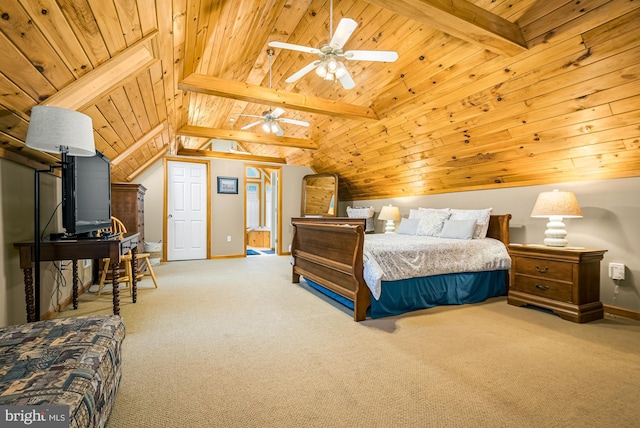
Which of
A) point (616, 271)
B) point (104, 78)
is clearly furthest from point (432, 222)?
point (104, 78)

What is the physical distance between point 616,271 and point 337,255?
2698mm

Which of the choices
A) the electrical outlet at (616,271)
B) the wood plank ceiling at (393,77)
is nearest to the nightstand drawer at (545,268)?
the electrical outlet at (616,271)

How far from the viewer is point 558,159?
3.29 metres

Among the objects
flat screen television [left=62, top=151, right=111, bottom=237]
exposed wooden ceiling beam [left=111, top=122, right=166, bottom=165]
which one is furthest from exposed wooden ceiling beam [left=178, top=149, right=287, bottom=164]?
flat screen television [left=62, top=151, right=111, bottom=237]

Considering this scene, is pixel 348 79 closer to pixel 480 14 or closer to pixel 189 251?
pixel 480 14

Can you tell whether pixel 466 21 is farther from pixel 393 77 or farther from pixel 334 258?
pixel 334 258

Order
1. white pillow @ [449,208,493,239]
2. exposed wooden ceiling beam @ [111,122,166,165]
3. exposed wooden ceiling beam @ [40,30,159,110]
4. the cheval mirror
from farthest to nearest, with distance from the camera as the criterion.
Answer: the cheval mirror → exposed wooden ceiling beam @ [111,122,166,165] → white pillow @ [449,208,493,239] → exposed wooden ceiling beam @ [40,30,159,110]

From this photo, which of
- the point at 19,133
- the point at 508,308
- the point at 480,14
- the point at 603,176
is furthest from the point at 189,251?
the point at 603,176

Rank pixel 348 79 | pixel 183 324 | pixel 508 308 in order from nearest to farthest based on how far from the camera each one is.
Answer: pixel 183 324 → pixel 348 79 → pixel 508 308

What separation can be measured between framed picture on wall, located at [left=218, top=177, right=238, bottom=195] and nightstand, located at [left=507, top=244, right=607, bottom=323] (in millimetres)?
5388

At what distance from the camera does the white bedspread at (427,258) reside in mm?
2857

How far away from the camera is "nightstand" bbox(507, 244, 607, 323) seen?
9.29 feet

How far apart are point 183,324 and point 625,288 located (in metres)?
4.13

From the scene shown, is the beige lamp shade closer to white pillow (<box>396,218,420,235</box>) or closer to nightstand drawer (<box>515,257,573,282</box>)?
nightstand drawer (<box>515,257,573,282</box>)
